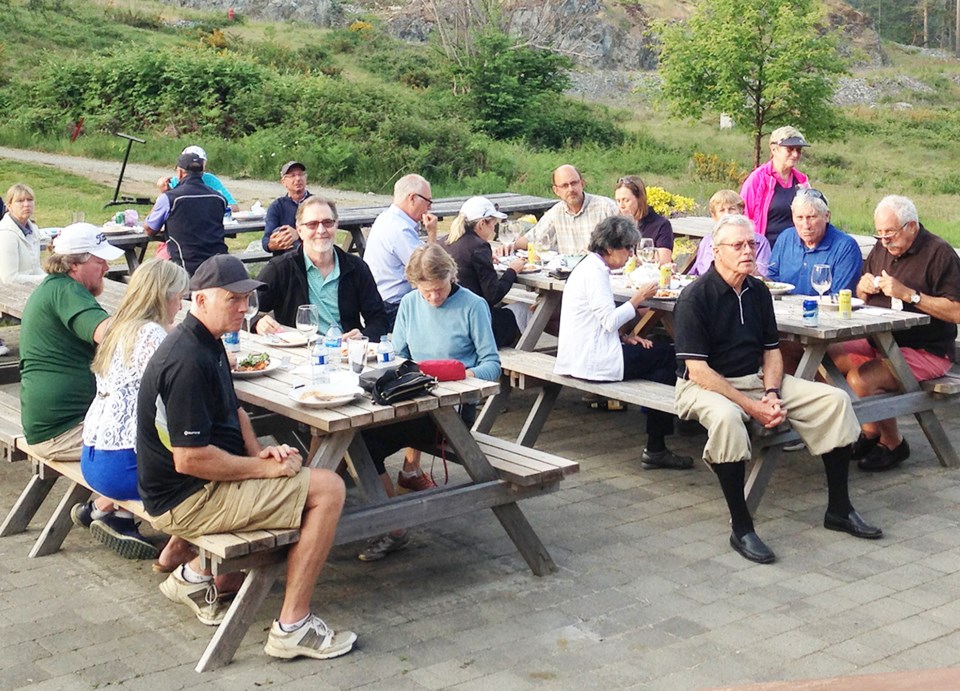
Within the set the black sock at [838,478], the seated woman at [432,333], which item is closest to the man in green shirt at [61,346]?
the seated woman at [432,333]

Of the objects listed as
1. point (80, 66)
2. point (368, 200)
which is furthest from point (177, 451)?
point (80, 66)

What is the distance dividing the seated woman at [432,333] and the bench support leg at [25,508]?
1551mm

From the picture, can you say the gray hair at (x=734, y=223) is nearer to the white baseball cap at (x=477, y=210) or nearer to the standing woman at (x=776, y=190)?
the white baseball cap at (x=477, y=210)

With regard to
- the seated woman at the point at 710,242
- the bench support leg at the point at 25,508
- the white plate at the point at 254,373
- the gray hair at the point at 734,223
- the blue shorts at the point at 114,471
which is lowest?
the bench support leg at the point at 25,508

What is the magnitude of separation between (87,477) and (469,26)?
101 feet

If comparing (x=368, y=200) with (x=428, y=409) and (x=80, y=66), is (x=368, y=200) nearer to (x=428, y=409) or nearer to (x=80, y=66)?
(x=80, y=66)

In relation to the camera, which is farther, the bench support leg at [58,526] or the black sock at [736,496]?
the black sock at [736,496]

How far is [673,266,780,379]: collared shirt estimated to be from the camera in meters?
5.89

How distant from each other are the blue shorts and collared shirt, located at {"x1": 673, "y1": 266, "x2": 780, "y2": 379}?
8.42 ft

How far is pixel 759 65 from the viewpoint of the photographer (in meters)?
23.0

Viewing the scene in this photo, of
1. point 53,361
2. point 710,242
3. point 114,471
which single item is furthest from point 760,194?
point 114,471

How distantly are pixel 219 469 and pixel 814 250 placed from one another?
→ 417 cm

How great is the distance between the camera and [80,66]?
2569 cm

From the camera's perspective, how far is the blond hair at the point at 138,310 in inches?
189
